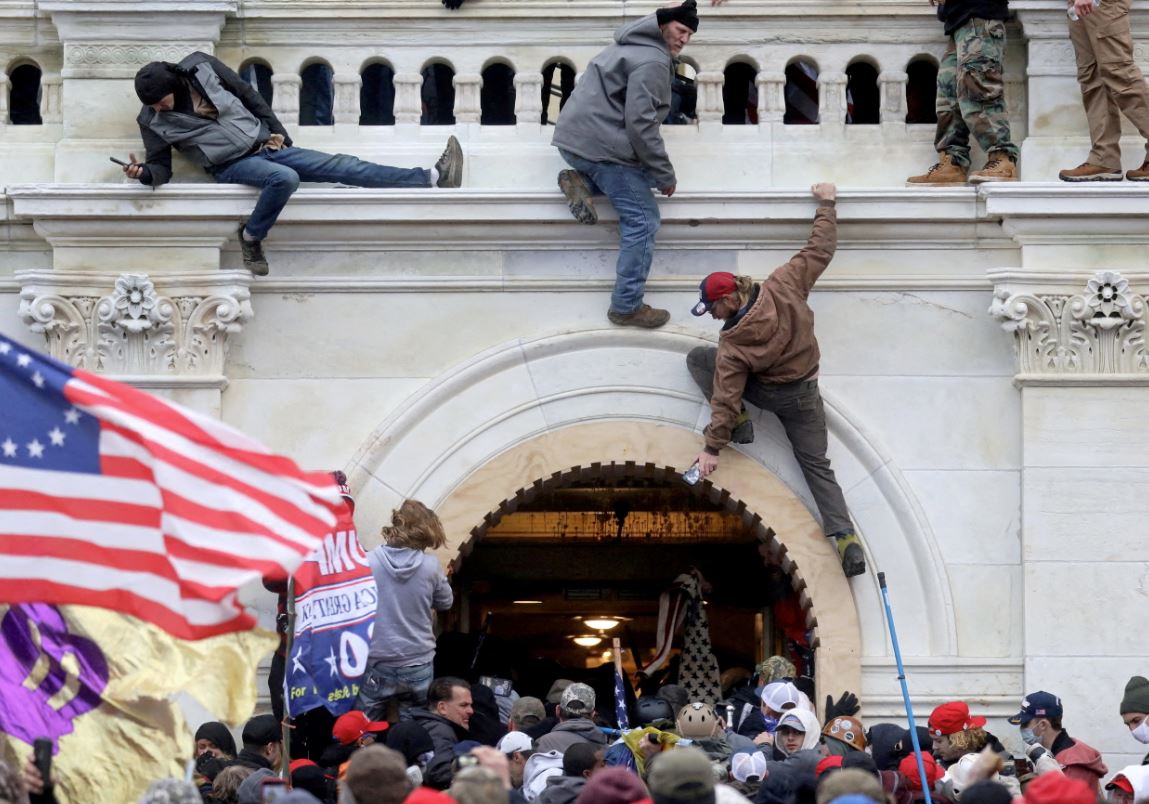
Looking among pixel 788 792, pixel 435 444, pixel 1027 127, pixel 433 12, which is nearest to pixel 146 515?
pixel 788 792

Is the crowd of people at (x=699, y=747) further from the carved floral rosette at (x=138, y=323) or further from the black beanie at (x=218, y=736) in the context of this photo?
the carved floral rosette at (x=138, y=323)

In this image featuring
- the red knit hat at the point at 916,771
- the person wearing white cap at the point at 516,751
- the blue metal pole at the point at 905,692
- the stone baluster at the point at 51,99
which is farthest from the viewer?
the stone baluster at the point at 51,99

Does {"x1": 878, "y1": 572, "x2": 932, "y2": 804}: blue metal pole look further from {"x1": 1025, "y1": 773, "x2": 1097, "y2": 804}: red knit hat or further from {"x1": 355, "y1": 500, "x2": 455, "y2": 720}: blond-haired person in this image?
{"x1": 1025, "y1": 773, "x2": 1097, "y2": 804}: red knit hat

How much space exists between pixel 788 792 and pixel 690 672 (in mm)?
5529

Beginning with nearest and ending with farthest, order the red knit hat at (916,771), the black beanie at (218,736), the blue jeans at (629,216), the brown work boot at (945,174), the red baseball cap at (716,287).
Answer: the red knit hat at (916,771) < the black beanie at (218,736) < the red baseball cap at (716,287) < the blue jeans at (629,216) < the brown work boot at (945,174)

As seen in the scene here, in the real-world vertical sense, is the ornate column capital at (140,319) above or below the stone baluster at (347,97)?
below

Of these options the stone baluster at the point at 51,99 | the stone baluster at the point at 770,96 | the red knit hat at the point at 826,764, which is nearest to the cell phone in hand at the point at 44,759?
the red knit hat at the point at 826,764

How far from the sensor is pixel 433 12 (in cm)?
1689

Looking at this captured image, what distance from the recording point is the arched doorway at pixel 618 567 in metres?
20.2

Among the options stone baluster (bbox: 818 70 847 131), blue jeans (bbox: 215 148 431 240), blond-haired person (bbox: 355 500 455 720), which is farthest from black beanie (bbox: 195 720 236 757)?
stone baluster (bbox: 818 70 847 131)

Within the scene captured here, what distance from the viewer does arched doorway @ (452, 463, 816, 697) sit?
20188mm

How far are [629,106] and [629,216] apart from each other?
2.24ft

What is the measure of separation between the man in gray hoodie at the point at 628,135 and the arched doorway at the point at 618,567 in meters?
3.64

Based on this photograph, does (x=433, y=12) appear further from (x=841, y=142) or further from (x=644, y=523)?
(x=644, y=523)
